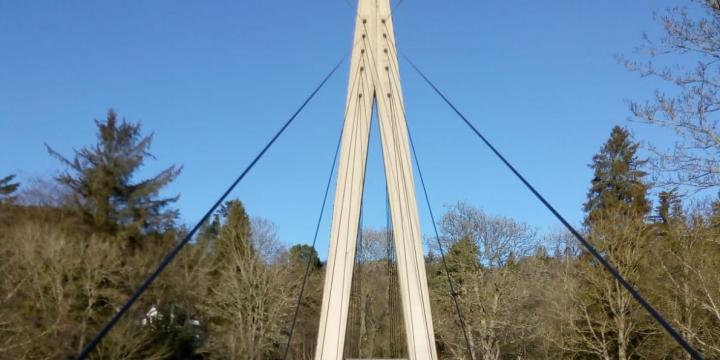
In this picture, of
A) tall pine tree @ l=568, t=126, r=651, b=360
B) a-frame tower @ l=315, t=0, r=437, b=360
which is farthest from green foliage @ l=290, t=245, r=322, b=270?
a-frame tower @ l=315, t=0, r=437, b=360

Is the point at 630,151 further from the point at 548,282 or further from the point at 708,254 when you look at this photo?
the point at 708,254

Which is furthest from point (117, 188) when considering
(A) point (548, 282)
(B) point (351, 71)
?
(B) point (351, 71)

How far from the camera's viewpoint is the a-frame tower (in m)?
7.03

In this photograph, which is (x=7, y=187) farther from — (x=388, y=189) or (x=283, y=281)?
(x=388, y=189)

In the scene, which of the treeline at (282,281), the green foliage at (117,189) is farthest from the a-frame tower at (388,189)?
the green foliage at (117,189)

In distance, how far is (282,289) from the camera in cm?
2486

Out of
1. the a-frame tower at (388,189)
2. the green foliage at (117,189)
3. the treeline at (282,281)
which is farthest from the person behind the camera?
the green foliage at (117,189)

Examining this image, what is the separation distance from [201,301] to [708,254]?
16629 millimetres

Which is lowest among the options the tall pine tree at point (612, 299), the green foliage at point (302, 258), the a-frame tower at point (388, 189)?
the a-frame tower at point (388, 189)

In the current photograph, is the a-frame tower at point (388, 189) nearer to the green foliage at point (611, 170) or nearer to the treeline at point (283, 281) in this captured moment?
the treeline at point (283, 281)

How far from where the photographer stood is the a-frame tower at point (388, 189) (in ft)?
23.1

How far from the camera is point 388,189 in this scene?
751cm

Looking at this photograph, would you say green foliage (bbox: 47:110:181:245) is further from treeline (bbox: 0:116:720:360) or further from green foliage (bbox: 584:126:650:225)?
green foliage (bbox: 584:126:650:225)

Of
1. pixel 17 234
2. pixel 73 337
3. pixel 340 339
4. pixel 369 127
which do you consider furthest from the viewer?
pixel 17 234
